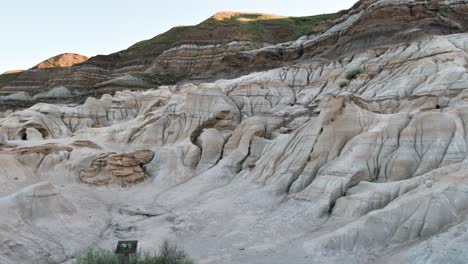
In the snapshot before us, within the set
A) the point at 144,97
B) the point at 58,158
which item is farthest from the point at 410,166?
the point at 144,97

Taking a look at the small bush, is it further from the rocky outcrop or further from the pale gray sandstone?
the rocky outcrop

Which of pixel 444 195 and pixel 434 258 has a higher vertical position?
pixel 444 195

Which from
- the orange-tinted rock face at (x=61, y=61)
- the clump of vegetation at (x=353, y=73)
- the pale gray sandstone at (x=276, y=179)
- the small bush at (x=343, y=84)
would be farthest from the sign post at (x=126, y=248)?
the orange-tinted rock face at (x=61, y=61)

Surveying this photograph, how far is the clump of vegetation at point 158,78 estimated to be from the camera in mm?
47644

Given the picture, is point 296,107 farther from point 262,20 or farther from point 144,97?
point 262,20

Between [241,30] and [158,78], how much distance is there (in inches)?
649

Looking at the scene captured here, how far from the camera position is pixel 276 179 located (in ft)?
48.5

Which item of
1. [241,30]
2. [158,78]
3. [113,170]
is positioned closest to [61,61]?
[158,78]

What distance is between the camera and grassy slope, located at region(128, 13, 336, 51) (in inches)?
2265

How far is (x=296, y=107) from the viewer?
23.8 meters

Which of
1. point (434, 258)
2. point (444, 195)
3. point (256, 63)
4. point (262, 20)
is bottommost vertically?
point (434, 258)

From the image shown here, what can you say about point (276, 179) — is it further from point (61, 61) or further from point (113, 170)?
point (61, 61)

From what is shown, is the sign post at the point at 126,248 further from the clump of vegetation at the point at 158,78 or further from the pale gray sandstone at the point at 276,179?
the clump of vegetation at the point at 158,78

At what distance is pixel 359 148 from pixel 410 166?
1.69m
